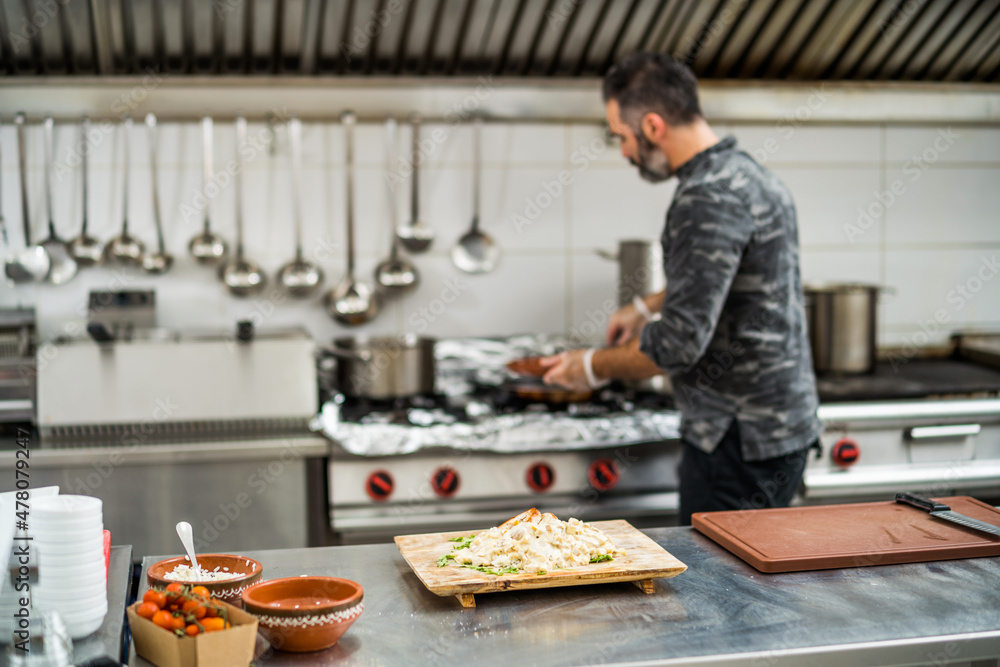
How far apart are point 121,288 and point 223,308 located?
316 mm

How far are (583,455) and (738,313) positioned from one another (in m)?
0.61

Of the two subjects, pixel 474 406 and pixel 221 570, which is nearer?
pixel 221 570

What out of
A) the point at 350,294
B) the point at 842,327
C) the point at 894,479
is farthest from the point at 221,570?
the point at 842,327

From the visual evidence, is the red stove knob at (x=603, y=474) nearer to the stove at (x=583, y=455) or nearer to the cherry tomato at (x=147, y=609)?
the stove at (x=583, y=455)

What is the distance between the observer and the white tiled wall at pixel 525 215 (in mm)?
2859

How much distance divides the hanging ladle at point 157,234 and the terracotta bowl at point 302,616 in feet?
6.38

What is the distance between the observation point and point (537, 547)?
1282 mm

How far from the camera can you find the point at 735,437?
2.01 metres

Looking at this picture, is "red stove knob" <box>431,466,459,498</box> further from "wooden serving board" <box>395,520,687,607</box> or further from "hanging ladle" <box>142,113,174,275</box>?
"hanging ladle" <box>142,113,174,275</box>

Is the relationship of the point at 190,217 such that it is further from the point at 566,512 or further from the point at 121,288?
the point at 566,512

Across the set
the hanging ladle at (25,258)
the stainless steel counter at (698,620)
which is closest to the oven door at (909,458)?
the stainless steel counter at (698,620)

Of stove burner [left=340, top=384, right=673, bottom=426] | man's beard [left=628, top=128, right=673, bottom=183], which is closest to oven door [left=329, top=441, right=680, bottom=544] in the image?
stove burner [left=340, top=384, right=673, bottom=426]

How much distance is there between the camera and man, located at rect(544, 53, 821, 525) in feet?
6.17

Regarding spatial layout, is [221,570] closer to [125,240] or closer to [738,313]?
[738,313]
